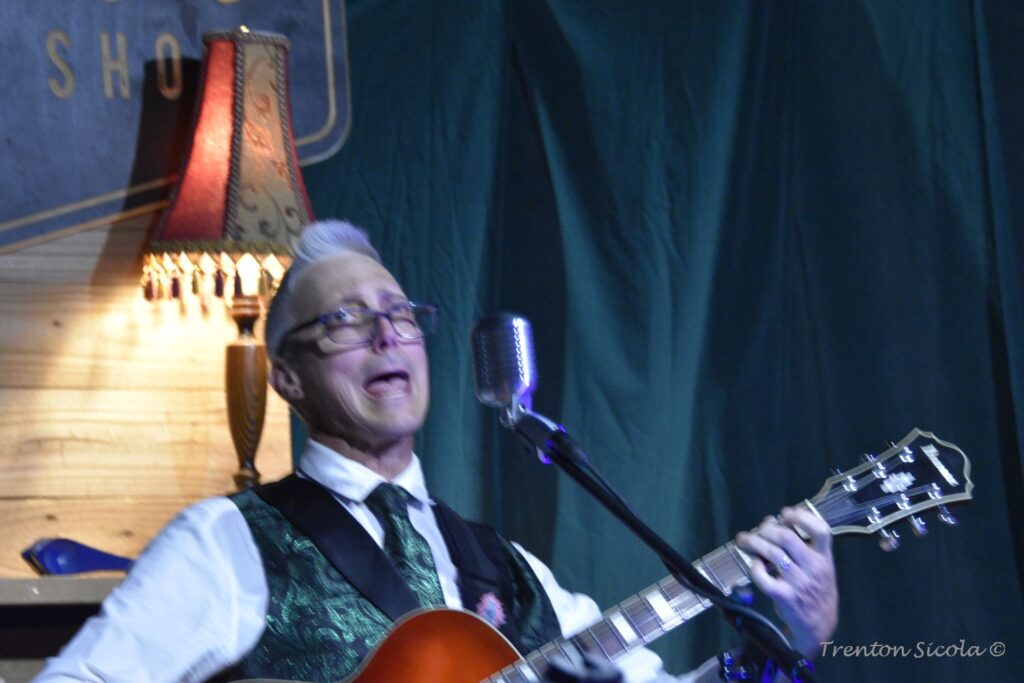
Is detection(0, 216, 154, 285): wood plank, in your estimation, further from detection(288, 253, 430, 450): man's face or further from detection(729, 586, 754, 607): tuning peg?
detection(729, 586, 754, 607): tuning peg

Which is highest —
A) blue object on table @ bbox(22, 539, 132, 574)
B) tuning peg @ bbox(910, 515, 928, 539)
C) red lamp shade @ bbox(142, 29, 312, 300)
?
red lamp shade @ bbox(142, 29, 312, 300)

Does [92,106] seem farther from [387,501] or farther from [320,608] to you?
[320,608]

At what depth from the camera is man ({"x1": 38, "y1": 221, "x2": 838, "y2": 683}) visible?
5.93ft

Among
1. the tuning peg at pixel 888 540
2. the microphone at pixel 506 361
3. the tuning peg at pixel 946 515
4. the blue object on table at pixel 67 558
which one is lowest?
the blue object on table at pixel 67 558

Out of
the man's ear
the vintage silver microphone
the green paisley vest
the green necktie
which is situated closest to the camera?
the vintage silver microphone

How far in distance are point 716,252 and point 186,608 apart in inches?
52.6

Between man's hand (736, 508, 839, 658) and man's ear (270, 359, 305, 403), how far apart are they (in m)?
0.71

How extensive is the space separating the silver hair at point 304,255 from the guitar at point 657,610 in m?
0.56

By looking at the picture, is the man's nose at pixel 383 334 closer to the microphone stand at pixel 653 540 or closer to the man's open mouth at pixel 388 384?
the man's open mouth at pixel 388 384

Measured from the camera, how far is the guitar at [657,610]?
177 cm

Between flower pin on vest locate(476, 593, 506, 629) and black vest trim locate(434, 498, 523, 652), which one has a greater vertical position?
black vest trim locate(434, 498, 523, 652)

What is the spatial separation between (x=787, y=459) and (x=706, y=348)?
0.86 ft

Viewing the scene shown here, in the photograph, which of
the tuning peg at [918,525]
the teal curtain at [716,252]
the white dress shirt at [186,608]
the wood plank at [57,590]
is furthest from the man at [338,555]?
the teal curtain at [716,252]

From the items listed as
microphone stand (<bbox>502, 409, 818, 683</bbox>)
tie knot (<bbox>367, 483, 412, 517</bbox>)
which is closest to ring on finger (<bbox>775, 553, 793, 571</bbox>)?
microphone stand (<bbox>502, 409, 818, 683</bbox>)
